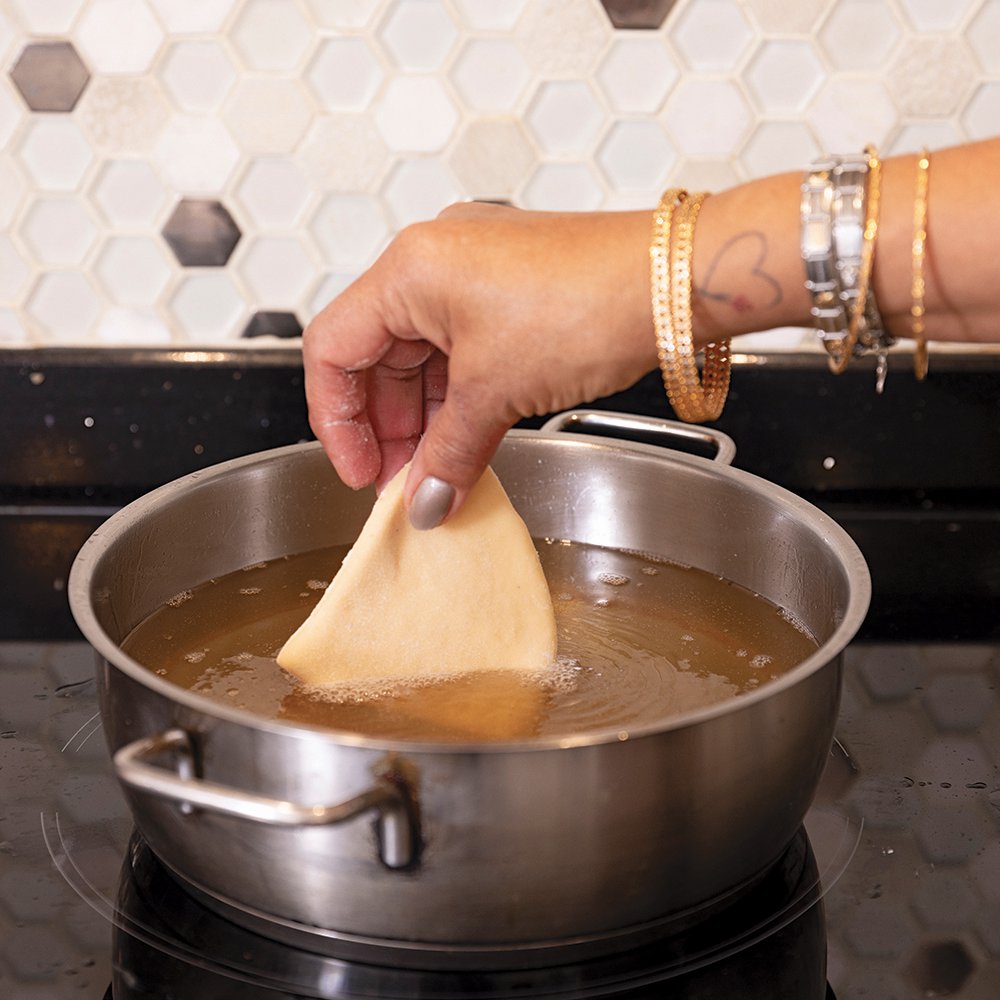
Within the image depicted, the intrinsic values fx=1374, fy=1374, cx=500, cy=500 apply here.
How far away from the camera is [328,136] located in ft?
3.57

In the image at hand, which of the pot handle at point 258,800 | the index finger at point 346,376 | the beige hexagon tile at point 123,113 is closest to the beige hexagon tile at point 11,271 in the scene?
the beige hexagon tile at point 123,113

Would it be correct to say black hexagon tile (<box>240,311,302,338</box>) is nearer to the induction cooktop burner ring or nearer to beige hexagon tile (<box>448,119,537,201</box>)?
beige hexagon tile (<box>448,119,537,201</box>)

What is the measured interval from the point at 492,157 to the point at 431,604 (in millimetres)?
446

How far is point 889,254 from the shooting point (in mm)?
614

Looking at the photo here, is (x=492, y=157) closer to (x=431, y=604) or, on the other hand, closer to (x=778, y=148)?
(x=778, y=148)

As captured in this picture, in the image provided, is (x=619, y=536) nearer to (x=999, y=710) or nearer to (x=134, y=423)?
(x=999, y=710)

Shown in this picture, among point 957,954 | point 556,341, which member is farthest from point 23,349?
point 957,954

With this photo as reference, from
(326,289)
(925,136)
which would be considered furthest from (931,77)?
(326,289)

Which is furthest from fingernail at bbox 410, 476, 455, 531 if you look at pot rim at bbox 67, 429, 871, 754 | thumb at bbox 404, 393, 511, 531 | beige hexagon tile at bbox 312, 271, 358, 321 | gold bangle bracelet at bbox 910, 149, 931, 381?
beige hexagon tile at bbox 312, 271, 358, 321

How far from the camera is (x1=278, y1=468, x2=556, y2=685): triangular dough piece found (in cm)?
78

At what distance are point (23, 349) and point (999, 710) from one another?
0.80 metres

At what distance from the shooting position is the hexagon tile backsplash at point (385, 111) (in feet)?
3.48

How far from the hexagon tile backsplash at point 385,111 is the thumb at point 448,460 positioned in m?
0.40

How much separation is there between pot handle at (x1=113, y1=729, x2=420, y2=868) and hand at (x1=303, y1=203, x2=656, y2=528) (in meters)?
0.22
